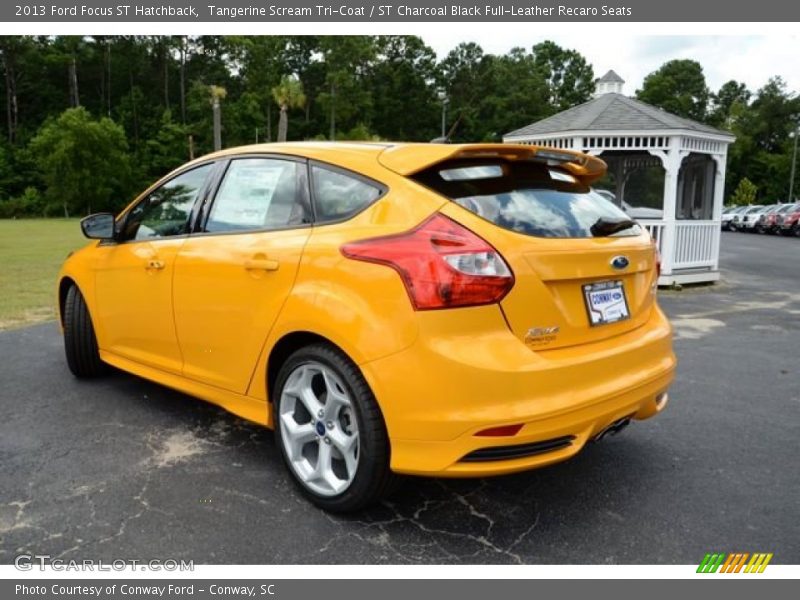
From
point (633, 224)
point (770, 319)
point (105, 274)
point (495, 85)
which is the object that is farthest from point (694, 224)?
point (495, 85)

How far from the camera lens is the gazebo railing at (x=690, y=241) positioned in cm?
1253

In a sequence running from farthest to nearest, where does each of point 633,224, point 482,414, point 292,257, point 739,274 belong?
point 739,274 → point 633,224 → point 292,257 → point 482,414

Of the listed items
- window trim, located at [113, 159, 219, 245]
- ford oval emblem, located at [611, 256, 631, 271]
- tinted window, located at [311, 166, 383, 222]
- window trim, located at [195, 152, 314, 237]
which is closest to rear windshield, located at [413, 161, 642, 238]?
ford oval emblem, located at [611, 256, 631, 271]

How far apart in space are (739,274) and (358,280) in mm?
14762

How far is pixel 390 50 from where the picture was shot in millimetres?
75125

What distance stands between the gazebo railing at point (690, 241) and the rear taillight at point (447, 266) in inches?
417

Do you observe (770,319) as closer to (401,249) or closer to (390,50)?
(401,249)

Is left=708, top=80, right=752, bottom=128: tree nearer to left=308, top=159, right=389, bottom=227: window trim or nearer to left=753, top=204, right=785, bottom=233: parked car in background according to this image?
left=753, top=204, right=785, bottom=233: parked car in background

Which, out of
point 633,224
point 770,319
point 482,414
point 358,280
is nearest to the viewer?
point 482,414

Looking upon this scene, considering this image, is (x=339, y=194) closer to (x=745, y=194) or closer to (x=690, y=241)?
(x=690, y=241)

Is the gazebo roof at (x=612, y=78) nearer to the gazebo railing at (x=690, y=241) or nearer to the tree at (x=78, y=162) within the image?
the gazebo railing at (x=690, y=241)

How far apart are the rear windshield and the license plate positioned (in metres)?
0.24

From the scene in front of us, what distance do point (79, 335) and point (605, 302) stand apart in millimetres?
3802

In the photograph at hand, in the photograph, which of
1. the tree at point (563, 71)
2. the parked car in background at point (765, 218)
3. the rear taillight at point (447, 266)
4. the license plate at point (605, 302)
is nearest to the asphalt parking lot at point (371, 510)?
the license plate at point (605, 302)
